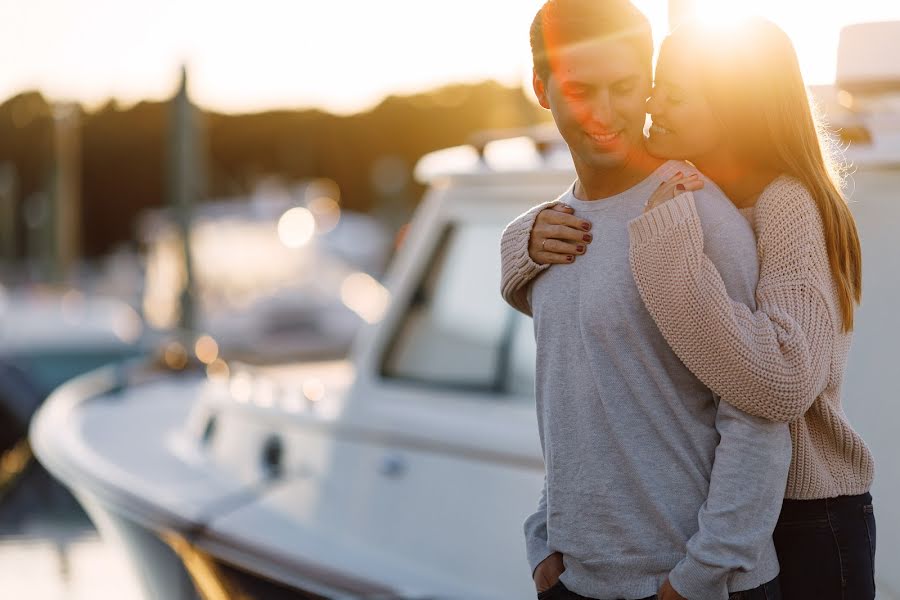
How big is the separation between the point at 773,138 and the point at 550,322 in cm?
41

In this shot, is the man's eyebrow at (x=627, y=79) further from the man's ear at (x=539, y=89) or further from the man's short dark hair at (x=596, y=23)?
the man's ear at (x=539, y=89)

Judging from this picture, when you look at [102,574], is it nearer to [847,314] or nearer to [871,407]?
[871,407]

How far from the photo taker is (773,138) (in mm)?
1615

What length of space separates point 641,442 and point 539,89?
1.84 feet

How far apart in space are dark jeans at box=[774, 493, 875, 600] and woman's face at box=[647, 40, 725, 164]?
0.52 meters

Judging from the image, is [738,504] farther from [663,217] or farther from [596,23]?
[596,23]

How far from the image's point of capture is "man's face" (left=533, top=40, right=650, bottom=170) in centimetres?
164

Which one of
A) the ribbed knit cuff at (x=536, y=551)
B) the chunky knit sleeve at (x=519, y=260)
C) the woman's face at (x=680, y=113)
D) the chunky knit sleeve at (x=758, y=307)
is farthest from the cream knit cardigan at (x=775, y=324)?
the ribbed knit cuff at (x=536, y=551)

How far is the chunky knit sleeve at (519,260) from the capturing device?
177 centimetres

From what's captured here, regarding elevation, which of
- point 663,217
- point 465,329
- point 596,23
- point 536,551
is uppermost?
point 596,23

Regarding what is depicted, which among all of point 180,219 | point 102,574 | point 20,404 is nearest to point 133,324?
point 180,219

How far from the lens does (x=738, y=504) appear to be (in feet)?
5.01

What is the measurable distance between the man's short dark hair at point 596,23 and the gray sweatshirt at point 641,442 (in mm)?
185

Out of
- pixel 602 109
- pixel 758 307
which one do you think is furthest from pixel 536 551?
pixel 602 109
